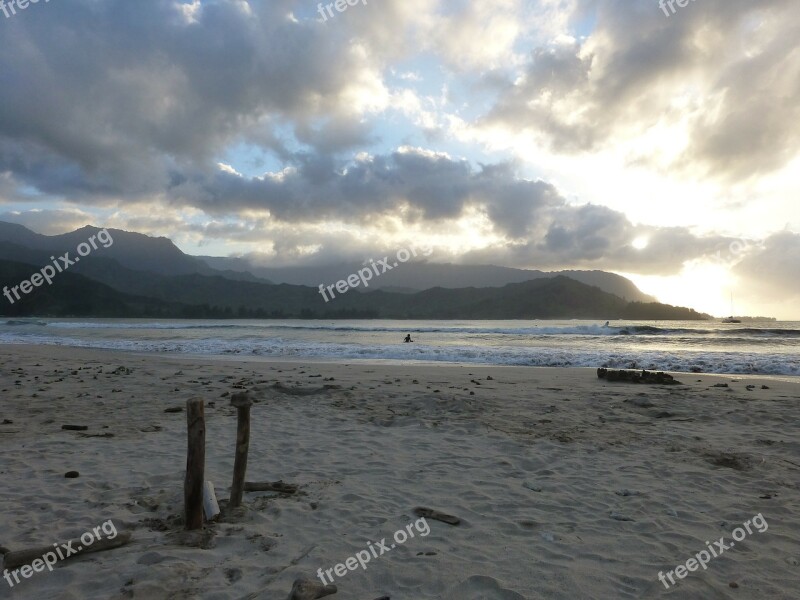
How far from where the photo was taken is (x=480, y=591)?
3.48 m

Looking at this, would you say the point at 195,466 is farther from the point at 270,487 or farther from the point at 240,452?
the point at 270,487

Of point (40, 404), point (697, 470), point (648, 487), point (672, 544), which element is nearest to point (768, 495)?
point (697, 470)

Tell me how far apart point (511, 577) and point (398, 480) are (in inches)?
93.9

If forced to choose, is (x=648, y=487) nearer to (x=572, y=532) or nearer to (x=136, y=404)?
(x=572, y=532)

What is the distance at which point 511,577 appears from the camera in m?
3.69
